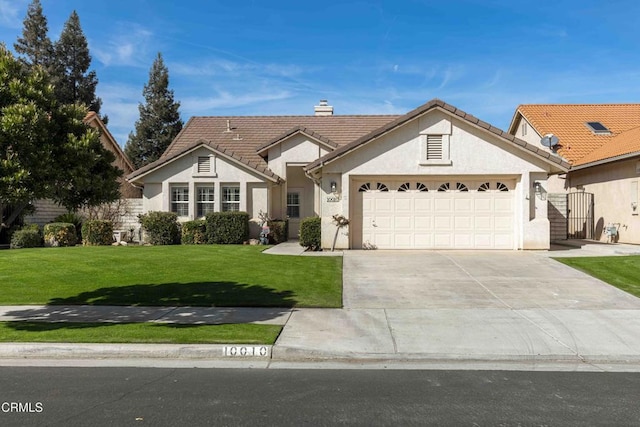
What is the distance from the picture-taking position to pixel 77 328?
7016mm

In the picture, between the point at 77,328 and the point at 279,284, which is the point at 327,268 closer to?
the point at 279,284

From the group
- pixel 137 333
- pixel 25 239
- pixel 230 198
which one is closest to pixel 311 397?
pixel 137 333

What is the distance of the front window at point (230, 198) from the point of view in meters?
19.6

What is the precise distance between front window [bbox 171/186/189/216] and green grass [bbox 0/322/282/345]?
491 inches

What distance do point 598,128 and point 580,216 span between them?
249 inches

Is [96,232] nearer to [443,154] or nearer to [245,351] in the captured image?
[443,154]

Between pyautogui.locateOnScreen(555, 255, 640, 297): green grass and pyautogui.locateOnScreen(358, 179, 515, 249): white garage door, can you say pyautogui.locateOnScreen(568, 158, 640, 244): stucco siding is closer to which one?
pyautogui.locateOnScreen(555, 255, 640, 297): green grass

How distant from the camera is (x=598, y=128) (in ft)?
75.5

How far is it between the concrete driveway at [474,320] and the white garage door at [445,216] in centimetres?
317

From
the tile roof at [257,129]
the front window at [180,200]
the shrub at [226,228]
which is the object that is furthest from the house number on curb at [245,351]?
the tile roof at [257,129]

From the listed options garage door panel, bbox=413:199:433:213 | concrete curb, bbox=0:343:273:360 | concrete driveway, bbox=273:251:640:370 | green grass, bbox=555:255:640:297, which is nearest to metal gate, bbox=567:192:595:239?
green grass, bbox=555:255:640:297

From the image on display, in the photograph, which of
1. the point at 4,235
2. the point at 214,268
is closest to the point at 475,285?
the point at 214,268

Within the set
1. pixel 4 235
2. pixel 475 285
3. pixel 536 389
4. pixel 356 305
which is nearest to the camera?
pixel 536 389

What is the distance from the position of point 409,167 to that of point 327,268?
5.17m
